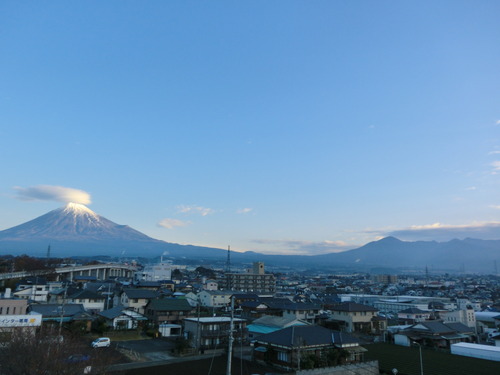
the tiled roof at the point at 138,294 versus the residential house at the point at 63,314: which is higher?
the tiled roof at the point at 138,294

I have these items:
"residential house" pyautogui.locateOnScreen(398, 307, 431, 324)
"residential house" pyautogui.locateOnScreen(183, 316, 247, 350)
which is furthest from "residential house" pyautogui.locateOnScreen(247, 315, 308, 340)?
"residential house" pyautogui.locateOnScreen(398, 307, 431, 324)

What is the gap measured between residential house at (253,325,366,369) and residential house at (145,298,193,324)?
10226 mm

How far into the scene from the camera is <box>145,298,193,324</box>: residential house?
27688 mm

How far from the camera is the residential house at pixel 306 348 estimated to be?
58.0 feet

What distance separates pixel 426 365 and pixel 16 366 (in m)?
19.3

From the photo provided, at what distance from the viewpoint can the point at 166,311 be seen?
2805cm

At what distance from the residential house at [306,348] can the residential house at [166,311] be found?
1023cm

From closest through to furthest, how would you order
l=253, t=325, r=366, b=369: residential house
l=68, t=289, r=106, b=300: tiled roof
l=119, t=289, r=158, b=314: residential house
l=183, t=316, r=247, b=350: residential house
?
1. l=253, t=325, r=366, b=369: residential house
2. l=183, t=316, r=247, b=350: residential house
3. l=119, t=289, r=158, b=314: residential house
4. l=68, t=289, r=106, b=300: tiled roof

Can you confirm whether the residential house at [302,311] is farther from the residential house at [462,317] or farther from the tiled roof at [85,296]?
the tiled roof at [85,296]

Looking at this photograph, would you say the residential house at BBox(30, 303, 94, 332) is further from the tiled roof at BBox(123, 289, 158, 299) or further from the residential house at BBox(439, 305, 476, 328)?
the residential house at BBox(439, 305, 476, 328)

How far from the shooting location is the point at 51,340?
12.2 metres

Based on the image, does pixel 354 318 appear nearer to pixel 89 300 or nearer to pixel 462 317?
pixel 462 317

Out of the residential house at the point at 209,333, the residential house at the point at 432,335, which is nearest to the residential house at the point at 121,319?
the residential house at the point at 209,333

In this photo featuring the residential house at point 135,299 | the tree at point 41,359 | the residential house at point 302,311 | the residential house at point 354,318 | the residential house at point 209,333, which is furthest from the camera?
the residential house at point 302,311
